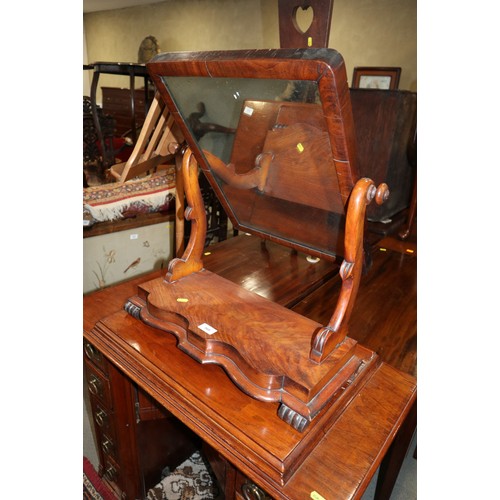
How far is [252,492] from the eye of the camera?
69 cm

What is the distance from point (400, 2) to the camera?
331 cm

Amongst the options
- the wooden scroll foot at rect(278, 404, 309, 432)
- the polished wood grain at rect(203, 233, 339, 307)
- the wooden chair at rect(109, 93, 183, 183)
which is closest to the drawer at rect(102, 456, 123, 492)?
A: the polished wood grain at rect(203, 233, 339, 307)

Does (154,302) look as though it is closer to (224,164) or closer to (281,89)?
(224,164)

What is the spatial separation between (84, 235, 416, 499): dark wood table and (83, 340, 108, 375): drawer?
4 cm

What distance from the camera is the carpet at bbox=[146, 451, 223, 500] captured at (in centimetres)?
138

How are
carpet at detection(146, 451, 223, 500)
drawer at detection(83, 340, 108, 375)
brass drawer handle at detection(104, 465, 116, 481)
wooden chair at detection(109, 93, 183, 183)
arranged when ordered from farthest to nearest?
wooden chair at detection(109, 93, 183, 183) < carpet at detection(146, 451, 223, 500) < brass drawer handle at detection(104, 465, 116, 481) < drawer at detection(83, 340, 108, 375)

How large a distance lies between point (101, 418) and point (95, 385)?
0.47ft

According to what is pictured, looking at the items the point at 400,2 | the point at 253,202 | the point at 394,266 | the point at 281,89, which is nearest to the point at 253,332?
the point at 253,202

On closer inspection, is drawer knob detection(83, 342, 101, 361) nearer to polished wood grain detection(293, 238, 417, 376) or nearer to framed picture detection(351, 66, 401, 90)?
polished wood grain detection(293, 238, 417, 376)

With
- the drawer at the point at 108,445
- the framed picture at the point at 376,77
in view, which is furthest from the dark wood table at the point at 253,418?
the framed picture at the point at 376,77

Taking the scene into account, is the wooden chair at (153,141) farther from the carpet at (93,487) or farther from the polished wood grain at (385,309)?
the carpet at (93,487)

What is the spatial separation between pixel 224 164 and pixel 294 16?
33 centimetres

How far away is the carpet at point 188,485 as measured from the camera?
1379mm

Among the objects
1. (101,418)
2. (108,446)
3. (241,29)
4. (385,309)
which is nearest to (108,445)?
(108,446)
